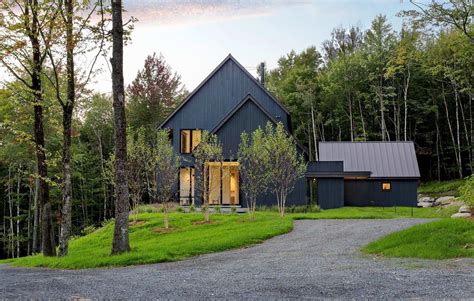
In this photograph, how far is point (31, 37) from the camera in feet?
46.9

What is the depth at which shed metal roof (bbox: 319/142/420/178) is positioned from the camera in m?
29.8

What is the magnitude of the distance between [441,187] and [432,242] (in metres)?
31.1

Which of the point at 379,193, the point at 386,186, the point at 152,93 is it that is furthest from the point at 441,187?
the point at 152,93

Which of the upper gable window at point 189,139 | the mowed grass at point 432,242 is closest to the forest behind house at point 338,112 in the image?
the upper gable window at point 189,139

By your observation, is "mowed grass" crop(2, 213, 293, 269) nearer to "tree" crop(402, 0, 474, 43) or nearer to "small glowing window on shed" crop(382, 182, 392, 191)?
"tree" crop(402, 0, 474, 43)

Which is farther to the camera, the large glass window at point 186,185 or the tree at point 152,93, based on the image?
the tree at point 152,93

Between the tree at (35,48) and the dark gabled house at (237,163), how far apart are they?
1188cm

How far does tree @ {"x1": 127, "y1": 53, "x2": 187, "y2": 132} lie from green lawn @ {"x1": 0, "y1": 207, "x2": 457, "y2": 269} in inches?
795

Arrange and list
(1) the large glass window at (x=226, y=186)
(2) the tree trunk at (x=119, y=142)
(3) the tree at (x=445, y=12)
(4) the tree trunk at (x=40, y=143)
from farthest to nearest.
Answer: (1) the large glass window at (x=226, y=186)
(3) the tree at (x=445, y=12)
(4) the tree trunk at (x=40, y=143)
(2) the tree trunk at (x=119, y=142)

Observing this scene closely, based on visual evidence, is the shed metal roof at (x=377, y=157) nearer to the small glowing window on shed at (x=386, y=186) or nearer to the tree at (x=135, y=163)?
the small glowing window on shed at (x=386, y=186)

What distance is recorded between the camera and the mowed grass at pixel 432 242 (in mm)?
9935

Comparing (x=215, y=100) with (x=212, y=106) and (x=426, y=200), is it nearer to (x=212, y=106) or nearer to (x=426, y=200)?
(x=212, y=106)

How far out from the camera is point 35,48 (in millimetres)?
14344

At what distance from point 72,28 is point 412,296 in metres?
12.7
